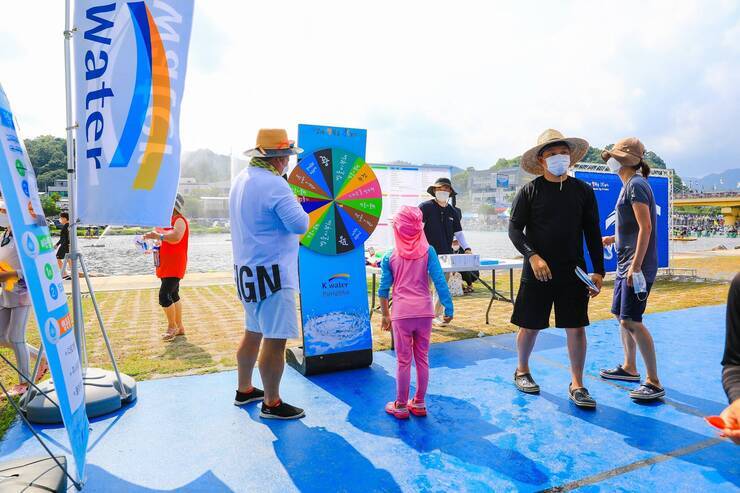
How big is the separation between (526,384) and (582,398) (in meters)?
0.48

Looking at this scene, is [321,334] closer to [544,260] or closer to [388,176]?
[544,260]

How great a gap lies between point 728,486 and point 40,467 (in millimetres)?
3596

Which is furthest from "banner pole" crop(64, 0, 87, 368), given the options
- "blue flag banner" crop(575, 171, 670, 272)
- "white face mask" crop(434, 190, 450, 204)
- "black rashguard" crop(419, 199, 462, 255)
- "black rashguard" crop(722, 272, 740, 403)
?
"blue flag banner" crop(575, 171, 670, 272)

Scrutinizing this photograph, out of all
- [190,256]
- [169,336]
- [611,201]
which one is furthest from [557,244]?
[190,256]

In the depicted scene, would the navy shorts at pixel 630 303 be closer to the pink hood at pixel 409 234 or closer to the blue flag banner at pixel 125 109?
the pink hood at pixel 409 234

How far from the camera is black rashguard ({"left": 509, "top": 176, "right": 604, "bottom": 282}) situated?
357 cm

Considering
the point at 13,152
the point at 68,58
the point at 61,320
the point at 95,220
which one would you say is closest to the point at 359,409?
the point at 61,320

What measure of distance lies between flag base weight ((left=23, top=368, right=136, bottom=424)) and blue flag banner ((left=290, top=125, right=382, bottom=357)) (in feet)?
5.14

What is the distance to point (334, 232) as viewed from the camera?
4312 millimetres

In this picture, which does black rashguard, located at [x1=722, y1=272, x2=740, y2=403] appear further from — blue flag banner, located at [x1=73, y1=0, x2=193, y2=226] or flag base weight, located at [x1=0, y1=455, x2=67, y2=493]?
blue flag banner, located at [x1=73, y1=0, x2=193, y2=226]

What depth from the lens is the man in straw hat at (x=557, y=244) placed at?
11.7 feet

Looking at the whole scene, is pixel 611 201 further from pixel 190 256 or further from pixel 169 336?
pixel 190 256

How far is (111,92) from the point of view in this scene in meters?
3.17

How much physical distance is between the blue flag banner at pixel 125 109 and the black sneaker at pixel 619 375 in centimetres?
412
